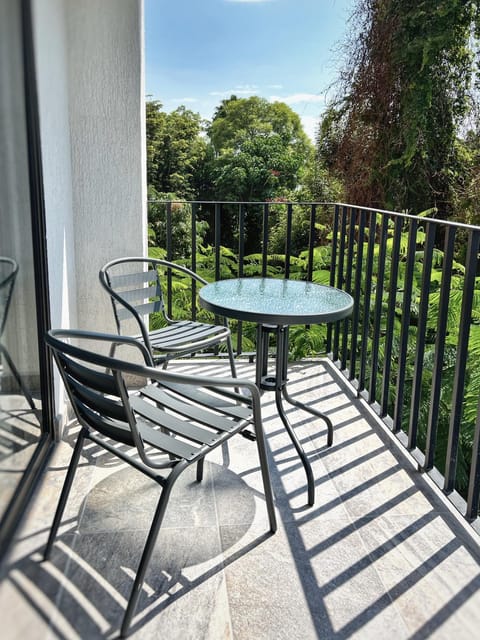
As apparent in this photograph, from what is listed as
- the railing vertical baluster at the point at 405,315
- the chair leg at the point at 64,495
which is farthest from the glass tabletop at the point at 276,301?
the chair leg at the point at 64,495

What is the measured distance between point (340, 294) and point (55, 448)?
4.63ft

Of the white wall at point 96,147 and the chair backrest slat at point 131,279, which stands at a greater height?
the white wall at point 96,147

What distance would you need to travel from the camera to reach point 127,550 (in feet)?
5.51

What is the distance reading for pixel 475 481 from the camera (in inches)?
69.8

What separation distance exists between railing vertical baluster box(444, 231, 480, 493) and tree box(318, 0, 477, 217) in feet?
19.1

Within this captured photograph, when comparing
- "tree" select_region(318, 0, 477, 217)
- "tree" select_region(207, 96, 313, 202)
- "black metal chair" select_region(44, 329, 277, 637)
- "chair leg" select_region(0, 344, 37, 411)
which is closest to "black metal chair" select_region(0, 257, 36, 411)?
"chair leg" select_region(0, 344, 37, 411)

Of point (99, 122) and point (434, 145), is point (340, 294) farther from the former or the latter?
point (434, 145)

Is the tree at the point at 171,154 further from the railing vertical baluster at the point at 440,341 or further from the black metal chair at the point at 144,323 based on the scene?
the railing vertical baluster at the point at 440,341

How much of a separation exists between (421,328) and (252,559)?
1144 mm

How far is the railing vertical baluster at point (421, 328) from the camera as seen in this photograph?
6.82 ft

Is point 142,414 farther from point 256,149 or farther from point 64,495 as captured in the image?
point 256,149

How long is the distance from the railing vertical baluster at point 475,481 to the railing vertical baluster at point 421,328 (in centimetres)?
47

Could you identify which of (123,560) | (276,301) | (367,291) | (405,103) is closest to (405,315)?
(367,291)

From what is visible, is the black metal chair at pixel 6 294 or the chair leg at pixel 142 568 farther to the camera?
the black metal chair at pixel 6 294
